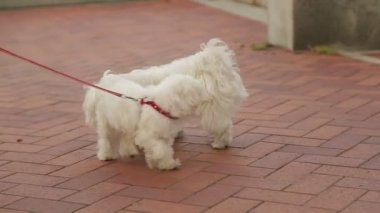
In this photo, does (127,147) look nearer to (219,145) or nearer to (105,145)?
(105,145)

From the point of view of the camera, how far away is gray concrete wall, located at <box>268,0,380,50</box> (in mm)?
7715

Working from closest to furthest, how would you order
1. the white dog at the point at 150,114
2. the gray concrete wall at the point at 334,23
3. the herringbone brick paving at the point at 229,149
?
the herringbone brick paving at the point at 229,149
the white dog at the point at 150,114
the gray concrete wall at the point at 334,23

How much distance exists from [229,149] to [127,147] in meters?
0.67

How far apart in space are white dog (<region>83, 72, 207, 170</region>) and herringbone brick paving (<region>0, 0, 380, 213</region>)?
0.44 feet

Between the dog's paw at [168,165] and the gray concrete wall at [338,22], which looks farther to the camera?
the gray concrete wall at [338,22]

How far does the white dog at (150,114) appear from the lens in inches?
164

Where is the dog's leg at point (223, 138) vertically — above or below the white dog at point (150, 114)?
below

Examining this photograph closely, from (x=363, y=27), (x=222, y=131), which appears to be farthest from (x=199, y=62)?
(x=363, y=27)

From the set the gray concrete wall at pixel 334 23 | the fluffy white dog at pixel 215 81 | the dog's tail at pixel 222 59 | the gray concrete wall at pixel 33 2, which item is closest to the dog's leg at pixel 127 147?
the fluffy white dog at pixel 215 81

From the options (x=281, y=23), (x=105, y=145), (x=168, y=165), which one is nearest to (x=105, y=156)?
(x=105, y=145)

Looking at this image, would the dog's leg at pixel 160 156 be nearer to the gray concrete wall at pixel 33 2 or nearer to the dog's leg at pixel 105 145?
the dog's leg at pixel 105 145

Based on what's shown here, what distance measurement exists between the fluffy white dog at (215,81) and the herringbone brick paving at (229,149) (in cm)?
20

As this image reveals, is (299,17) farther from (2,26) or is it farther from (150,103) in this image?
(2,26)

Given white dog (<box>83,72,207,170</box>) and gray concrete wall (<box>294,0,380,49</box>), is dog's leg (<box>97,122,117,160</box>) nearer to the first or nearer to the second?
white dog (<box>83,72,207,170</box>)
